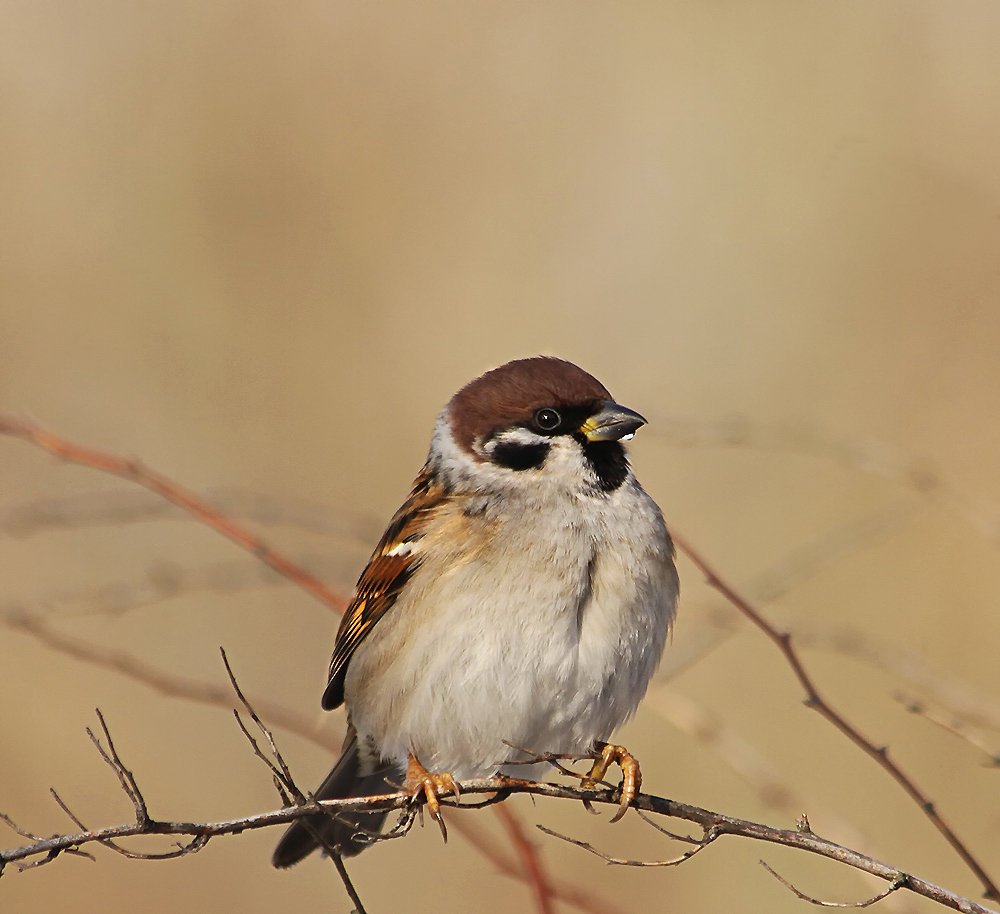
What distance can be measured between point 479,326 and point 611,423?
153 inches

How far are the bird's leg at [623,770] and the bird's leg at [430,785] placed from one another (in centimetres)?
36

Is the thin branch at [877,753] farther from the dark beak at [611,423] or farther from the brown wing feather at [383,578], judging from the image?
the brown wing feather at [383,578]

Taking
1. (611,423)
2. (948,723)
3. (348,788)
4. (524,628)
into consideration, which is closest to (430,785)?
(524,628)

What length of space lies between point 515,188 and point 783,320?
1.88 meters

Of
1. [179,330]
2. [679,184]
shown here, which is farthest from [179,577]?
[679,184]

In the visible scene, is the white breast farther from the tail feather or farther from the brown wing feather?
the tail feather

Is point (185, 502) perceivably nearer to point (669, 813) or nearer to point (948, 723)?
point (669, 813)

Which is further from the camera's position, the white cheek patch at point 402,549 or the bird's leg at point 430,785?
the white cheek patch at point 402,549

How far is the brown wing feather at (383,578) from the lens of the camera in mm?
3732

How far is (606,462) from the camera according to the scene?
12.2 feet

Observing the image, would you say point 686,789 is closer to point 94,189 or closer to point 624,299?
point 624,299

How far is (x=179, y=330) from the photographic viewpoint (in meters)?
7.34

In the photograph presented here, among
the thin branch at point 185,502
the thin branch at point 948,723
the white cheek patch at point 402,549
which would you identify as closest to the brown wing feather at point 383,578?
the white cheek patch at point 402,549

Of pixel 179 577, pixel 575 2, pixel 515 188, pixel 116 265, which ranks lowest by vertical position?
pixel 179 577
